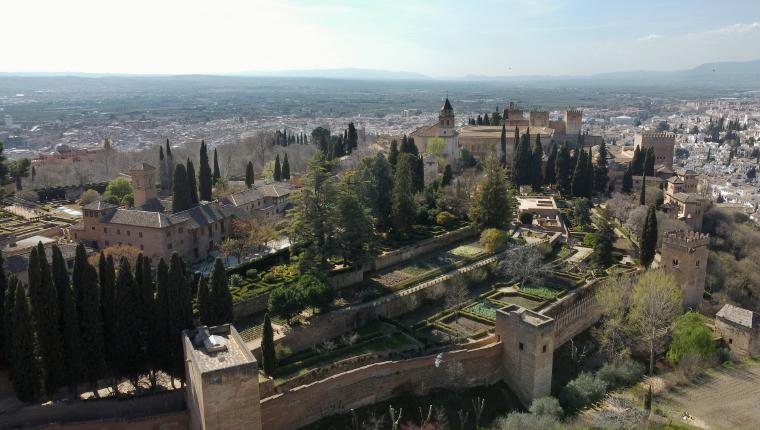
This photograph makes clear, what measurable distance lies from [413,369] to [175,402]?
8.07 metres

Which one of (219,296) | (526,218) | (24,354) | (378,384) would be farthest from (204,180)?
(378,384)

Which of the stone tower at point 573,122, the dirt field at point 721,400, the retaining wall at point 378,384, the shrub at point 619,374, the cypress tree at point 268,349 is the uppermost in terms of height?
the stone tower at point 573,122

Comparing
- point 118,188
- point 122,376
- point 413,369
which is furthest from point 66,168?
point 413,369

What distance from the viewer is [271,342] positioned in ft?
Result: 64.2

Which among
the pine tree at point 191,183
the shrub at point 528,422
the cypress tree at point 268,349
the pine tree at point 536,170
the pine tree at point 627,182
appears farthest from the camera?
the pine tree at point 536,170

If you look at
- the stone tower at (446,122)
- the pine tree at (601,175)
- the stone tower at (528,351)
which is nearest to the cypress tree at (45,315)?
the stone tower at (528,351)

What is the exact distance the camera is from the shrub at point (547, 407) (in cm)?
1995

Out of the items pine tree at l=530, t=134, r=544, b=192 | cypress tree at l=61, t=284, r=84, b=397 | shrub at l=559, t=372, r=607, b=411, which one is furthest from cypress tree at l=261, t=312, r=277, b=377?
pine tree at l=530, t=134, r=544, b=192

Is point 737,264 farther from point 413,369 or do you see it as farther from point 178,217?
point 178,217

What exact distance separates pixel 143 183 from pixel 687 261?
1246 inches

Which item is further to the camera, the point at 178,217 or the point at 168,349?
the point at 178,217

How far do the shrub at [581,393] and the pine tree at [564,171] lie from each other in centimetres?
2618

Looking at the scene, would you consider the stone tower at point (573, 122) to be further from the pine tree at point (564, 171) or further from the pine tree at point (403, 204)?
the pine tree at point (403, 204)

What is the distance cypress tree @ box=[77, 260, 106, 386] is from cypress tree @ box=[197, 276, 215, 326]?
3105mm
